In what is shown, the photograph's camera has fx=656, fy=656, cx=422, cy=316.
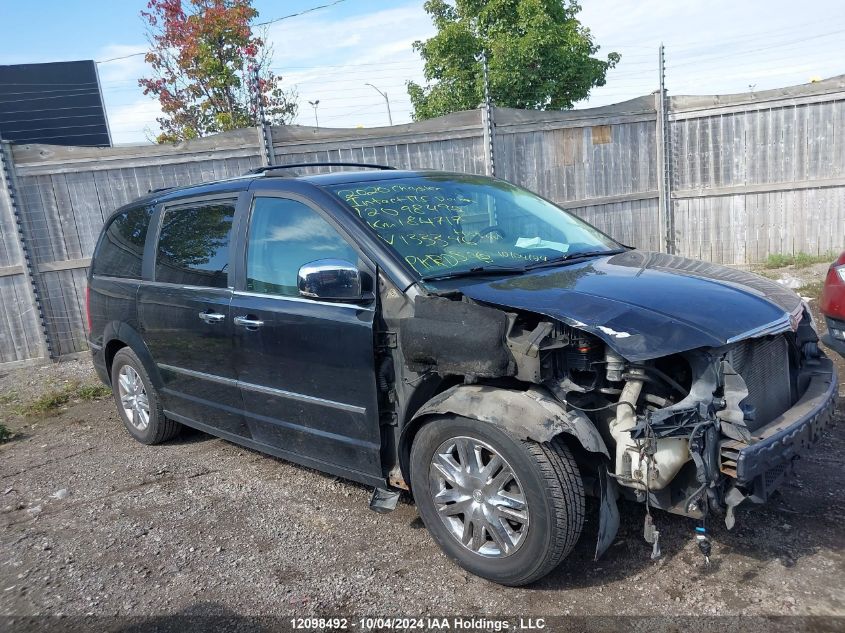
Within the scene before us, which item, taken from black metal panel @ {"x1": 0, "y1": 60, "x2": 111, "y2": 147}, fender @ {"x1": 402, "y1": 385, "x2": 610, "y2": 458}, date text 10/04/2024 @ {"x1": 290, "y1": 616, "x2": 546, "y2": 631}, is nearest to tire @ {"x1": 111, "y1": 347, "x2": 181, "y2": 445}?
date text 10/04/2024 @ {"x1": 290, "y1": 616, "x2": 546, "y2": 631}

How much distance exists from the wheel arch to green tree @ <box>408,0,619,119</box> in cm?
1303

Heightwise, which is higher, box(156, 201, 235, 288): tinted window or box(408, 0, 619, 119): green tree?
box(408, 0, 619, 119): green tree

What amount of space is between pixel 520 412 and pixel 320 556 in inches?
54.3

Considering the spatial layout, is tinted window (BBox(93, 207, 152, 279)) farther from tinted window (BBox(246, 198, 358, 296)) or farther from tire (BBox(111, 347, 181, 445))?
tinted window (BBox(246, 198, 358, 296))

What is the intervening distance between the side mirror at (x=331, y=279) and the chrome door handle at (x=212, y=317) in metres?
0.99

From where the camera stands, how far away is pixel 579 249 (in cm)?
384

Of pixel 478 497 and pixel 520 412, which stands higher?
pixel 520 412

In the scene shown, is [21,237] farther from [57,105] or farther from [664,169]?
[57,105]

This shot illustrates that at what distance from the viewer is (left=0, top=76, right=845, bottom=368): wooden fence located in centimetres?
782

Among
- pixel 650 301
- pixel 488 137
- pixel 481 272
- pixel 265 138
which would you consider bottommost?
pixel 650 301

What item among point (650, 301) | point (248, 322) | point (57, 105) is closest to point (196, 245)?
point (248, 322)

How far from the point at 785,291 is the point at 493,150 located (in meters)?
6.10

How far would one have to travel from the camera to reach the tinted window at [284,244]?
348 cm

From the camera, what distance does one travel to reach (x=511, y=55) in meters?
14.5
